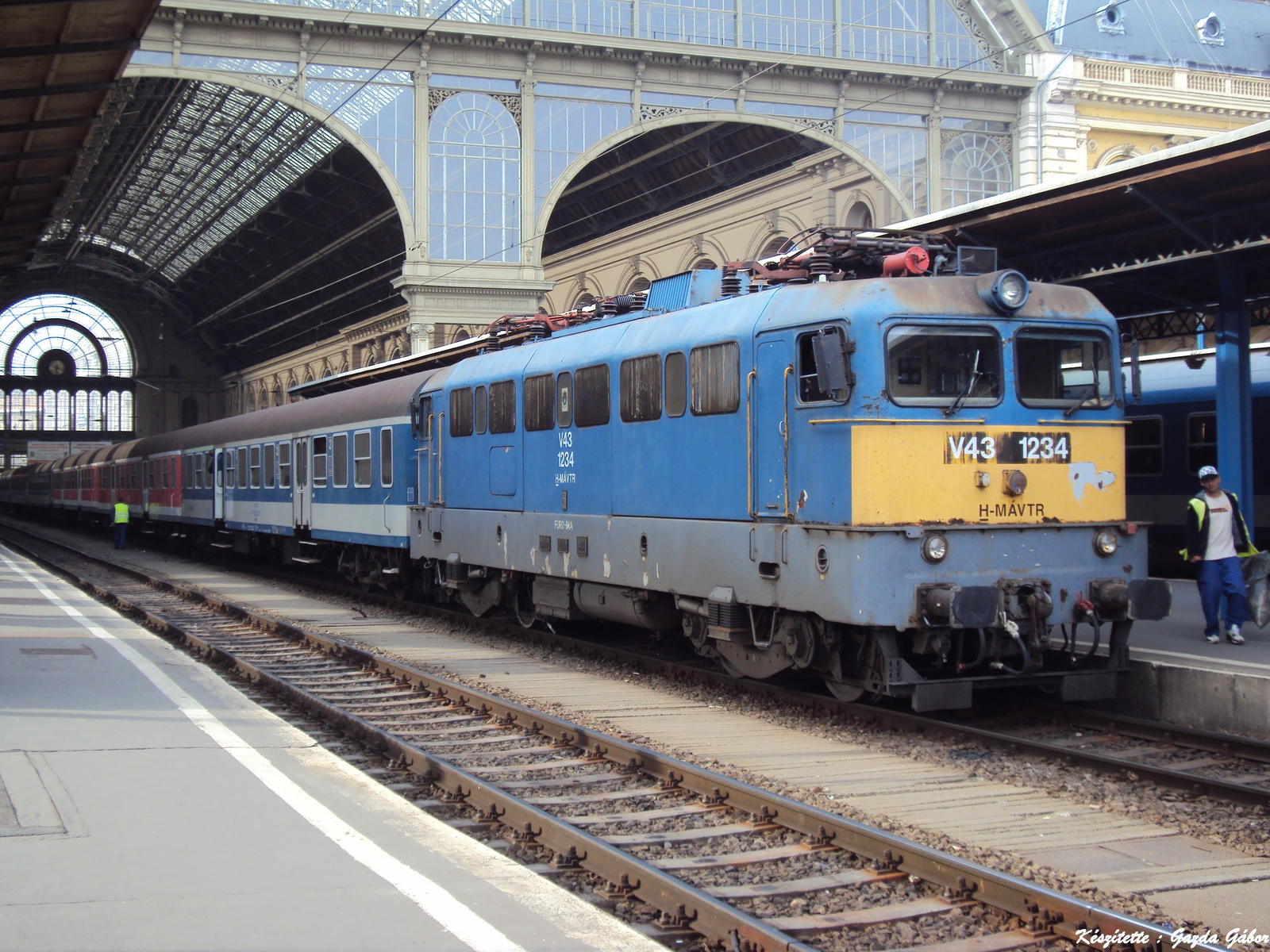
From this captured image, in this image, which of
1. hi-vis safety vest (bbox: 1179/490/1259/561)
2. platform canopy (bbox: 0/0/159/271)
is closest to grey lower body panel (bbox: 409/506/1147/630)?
hi-vis safety vest (bbox: 1179/490/1259/561)

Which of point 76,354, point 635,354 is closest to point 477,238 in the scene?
point 635,354

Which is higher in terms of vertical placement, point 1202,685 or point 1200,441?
point 1200,441

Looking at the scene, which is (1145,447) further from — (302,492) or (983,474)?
(302,492)

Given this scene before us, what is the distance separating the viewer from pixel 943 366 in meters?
9.40

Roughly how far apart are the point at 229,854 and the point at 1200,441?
18.5 metres

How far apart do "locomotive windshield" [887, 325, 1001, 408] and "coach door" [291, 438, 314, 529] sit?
16.3 metres

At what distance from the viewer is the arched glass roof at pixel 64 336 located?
334 ft

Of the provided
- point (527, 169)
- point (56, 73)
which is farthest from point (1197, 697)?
point (527, 169)

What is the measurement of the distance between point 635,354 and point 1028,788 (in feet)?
18.6

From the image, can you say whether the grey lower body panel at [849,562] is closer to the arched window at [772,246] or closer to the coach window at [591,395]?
the coach window at [591,395]

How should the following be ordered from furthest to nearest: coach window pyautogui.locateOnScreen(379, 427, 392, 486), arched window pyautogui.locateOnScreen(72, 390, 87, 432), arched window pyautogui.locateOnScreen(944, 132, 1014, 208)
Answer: arched window pyautogui.locateOnScreen(72, 390, 87, 432)
arched window pyautogui.locateOnScreen(944, 132, 1014, 208)
coach window pyautogui.locateOnScreen(379, 427, 392, 486)

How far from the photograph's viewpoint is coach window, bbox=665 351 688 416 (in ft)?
36.7

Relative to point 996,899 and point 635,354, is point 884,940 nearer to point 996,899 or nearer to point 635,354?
point 996,899

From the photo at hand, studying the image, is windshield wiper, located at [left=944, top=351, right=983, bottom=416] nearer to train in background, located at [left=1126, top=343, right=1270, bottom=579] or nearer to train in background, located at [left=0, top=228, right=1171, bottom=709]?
train in background, located at [left=0, top=228, right=1171, bottom=709]
